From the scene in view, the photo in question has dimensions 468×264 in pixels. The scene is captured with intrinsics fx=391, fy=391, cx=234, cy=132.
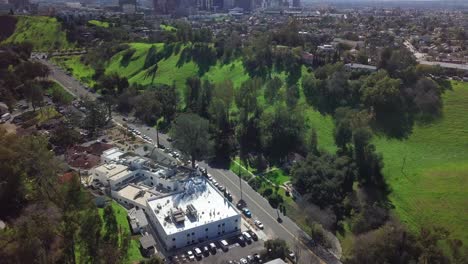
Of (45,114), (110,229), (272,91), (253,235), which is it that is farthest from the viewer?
(45,114)

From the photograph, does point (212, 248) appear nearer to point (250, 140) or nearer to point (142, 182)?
point (142, 182)

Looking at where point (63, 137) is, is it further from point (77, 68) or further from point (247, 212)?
point (77, 68)

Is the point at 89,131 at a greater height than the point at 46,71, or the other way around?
the point at 46,71

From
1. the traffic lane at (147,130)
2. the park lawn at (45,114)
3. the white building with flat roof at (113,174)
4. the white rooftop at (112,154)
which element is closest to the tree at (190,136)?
the white building with flat roof at (113,174)

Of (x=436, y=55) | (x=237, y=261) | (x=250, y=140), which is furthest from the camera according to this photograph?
(x=436, y=55)

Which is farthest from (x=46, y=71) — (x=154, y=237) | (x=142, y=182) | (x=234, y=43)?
(x=154, y=237)

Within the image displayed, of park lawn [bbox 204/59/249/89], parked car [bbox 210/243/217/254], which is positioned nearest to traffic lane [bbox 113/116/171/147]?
park lawn [bbox 204/59/249/89]

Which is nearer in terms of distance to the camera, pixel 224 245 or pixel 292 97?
pixel 224 245

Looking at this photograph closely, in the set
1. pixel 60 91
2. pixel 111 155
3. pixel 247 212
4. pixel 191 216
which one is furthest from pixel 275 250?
pixel 60 91
